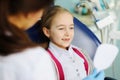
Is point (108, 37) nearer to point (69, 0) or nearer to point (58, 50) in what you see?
point (69, 0)

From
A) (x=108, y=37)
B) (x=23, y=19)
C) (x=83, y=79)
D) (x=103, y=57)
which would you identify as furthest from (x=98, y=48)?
(x=23, y=19)

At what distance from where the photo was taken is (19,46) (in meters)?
0.56

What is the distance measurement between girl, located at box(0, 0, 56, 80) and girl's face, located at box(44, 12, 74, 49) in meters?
0.60

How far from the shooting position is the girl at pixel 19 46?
54 cm

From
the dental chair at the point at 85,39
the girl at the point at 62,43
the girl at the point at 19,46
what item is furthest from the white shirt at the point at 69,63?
the girl at the point at 19,46

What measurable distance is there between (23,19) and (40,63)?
0.10 m

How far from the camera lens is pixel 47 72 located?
0.60 m

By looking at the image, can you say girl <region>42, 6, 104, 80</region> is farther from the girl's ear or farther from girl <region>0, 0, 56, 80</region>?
girl <region>0, 0, 56, 80</region>

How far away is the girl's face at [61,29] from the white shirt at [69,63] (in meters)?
0.03

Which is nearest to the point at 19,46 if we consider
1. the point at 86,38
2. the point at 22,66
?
the point at 22,66

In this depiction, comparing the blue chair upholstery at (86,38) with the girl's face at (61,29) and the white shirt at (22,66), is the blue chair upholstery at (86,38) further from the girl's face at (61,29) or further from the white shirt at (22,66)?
the white shirt at (22,66)

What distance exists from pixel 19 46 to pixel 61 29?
650 mm

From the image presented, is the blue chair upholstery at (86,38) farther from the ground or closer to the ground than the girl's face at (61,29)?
closer to the ground

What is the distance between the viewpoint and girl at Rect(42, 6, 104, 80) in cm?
118
